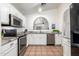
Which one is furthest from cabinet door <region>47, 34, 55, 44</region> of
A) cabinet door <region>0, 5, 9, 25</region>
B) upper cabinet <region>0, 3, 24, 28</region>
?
cabinet door <region>0, 5, 9, 25</region>

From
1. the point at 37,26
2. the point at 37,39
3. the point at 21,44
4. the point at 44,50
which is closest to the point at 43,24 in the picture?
the point at 37,26

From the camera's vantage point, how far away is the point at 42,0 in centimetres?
120

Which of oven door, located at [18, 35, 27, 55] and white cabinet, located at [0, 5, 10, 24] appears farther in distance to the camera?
oven door, located at [18, 35, 27, 55]

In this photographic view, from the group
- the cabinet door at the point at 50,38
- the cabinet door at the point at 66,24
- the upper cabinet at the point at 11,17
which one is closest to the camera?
the cabinet door at the point at 66,24

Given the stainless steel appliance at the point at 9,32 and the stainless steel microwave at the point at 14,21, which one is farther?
the stainless steel microwave at the point at 14,21

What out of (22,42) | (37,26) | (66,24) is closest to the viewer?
(66,24)

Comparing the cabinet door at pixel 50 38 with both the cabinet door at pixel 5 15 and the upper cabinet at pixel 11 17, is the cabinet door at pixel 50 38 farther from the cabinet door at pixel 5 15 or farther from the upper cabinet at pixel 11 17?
the cabinet door at pixel 5 15

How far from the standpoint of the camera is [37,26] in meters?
1.87

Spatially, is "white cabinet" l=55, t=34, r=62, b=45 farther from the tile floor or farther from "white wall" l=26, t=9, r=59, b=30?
"white wall" l=26, t=9, r=59, b=30

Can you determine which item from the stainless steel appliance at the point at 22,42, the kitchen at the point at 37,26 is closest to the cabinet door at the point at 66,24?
the kitchen at the point at 37,26

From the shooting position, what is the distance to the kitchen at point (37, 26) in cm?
177

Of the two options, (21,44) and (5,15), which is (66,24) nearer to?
(21,44)

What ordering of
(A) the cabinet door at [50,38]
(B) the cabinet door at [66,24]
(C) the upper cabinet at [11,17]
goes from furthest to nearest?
(A) the cabinet door at [50,38], (C) the upper cabinet at [11,17], (B) the cabinet door at [66,24]

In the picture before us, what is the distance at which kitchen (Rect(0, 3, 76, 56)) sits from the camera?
177cm
